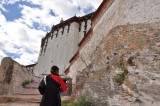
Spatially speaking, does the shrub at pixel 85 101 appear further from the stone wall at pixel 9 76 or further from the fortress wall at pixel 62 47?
the fortress wall at pixel 62 47

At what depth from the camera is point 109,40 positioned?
5.84 meters

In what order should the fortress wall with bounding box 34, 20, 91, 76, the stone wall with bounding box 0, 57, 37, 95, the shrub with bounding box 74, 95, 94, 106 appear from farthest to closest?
the fortress wall with bounding box 34, 20, 91, 76 < the stone wall with bounding box 0, 57, 37, 95 < the shrub with bounding box 74, 95, 94, 106

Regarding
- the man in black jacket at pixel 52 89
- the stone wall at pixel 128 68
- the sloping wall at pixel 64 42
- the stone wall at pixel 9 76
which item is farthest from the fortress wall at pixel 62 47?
the man in black jacket at pixel 52 89

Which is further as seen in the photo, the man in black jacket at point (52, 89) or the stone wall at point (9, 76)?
the stone wall at point (9, 76)

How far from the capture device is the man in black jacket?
346 centimetres

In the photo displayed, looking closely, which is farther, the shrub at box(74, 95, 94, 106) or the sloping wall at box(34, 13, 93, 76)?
the sloping wall at box(34, 13, 93, 76)

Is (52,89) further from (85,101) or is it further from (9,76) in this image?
(9,76)

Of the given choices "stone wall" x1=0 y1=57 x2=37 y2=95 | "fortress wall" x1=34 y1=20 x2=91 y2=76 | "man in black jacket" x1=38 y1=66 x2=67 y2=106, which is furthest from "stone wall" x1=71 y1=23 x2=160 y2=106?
"fortress wall" x1=34 y1=20 x2=91 y2=76

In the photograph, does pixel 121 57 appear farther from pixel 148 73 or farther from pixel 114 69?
pixel 148 73

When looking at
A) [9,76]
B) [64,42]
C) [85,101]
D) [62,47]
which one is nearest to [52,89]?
[85,101]

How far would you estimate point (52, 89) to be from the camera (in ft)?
11.6

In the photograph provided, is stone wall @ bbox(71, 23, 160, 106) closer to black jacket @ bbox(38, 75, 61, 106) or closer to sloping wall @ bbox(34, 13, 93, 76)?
black jacket @ bbox(38, 75, 61, 106)

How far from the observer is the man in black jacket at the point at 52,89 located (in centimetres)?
346

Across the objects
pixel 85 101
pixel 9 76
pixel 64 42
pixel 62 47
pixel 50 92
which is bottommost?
pixel 85 101
